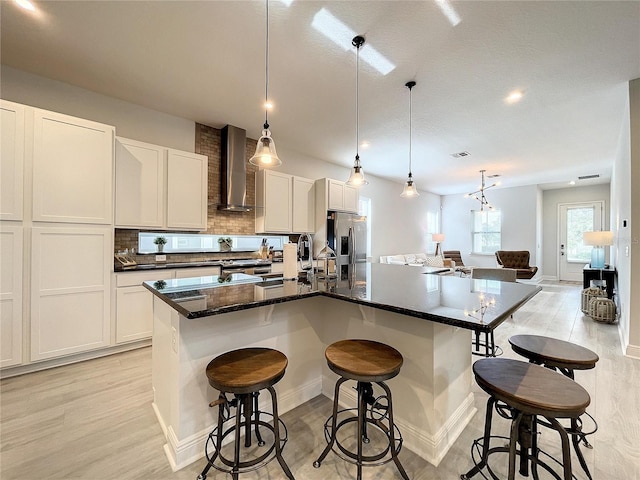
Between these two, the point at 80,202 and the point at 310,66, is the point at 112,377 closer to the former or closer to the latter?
the point at 80,202

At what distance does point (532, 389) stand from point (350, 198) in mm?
4833

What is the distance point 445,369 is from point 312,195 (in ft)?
13.4

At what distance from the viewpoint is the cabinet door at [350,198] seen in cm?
564

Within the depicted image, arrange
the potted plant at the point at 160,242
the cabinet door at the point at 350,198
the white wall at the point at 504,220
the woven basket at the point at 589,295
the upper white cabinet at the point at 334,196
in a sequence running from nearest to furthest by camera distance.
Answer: the potted plant at the point at 160,242 < the woven basket at the point at 589,295 < the upper white cabinet at the point at 334,196 < the cabinet door at the point at 350,198 < the white wall at the point at 504,220

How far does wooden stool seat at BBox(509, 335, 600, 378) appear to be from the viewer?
4.76ft

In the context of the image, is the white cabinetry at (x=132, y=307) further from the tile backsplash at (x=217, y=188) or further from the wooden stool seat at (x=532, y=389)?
the wooden stool seat at (x=532, y=389)

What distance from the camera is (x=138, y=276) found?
3107 mm

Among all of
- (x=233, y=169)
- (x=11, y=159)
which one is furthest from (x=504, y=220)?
(x=11, y=159)

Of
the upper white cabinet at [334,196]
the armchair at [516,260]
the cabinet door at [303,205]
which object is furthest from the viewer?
the armchair at [516,260]

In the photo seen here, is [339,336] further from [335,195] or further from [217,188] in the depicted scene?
[335,195]

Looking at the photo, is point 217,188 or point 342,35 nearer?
point 342,35

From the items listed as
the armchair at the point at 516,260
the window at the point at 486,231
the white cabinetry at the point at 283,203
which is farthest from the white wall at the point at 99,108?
the window at the point at 486,231

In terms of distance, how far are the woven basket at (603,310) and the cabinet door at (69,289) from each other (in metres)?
6.58

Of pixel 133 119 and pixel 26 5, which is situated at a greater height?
pixel 26 5
